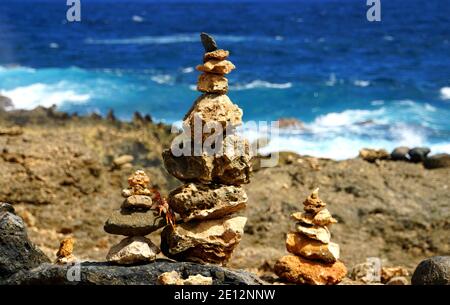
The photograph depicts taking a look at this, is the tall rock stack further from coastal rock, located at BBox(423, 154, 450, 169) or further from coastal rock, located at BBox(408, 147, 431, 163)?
coastal rock, located at BBox(408, 147, 431, 163)

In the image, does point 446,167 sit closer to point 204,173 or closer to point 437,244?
point 437,244

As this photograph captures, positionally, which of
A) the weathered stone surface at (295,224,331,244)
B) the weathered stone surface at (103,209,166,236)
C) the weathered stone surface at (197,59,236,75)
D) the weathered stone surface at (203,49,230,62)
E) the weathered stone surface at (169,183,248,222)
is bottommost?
the weathered stone surface at (295,224,331,244)

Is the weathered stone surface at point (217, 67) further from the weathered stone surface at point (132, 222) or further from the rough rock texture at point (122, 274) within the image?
the rough rock texture at point (122, 274)

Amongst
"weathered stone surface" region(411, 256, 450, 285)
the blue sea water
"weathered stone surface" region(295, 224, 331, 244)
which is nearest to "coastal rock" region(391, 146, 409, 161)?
the blue sea water

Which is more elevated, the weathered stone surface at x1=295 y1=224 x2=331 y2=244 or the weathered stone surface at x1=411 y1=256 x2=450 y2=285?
the weathered stone surface at x1=295 y1=224 x2=331 y2=244

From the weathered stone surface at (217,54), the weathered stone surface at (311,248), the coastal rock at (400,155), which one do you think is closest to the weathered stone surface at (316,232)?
the weathered stone surface at (311,248)
